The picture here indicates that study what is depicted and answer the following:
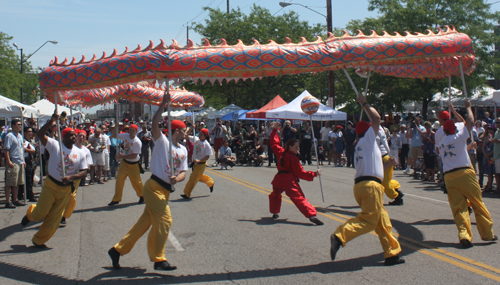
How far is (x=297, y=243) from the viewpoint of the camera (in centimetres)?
683

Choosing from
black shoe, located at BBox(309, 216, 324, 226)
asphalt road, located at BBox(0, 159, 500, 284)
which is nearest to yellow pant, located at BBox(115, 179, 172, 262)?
asphalt road, located at BBox(0, 159, 500, 284)

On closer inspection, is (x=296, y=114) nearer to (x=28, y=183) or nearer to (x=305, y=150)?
(x=305, y=150)

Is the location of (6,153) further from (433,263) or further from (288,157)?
(433,263)

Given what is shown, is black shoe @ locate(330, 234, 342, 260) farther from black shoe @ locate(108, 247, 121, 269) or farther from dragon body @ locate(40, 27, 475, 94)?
black shoe @ locate(108, 247, 121, 269)

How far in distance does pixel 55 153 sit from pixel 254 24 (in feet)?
101

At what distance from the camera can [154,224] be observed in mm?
5578

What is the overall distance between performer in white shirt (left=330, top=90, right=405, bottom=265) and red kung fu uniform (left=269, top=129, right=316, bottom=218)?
2167 mm

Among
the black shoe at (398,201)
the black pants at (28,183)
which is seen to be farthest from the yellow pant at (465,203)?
the black pants at (28,183)

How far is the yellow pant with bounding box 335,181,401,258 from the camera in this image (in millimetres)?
5590

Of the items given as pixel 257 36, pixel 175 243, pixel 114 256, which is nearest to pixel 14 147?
pixel 175 243

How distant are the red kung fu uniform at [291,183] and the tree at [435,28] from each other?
59.7 feet

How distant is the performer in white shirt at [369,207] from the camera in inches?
219

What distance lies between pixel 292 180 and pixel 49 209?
13.3 feet

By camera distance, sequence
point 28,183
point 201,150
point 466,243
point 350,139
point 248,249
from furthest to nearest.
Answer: point 350,139
point 201,150
point 28,183
point 248,249
point 466,243
